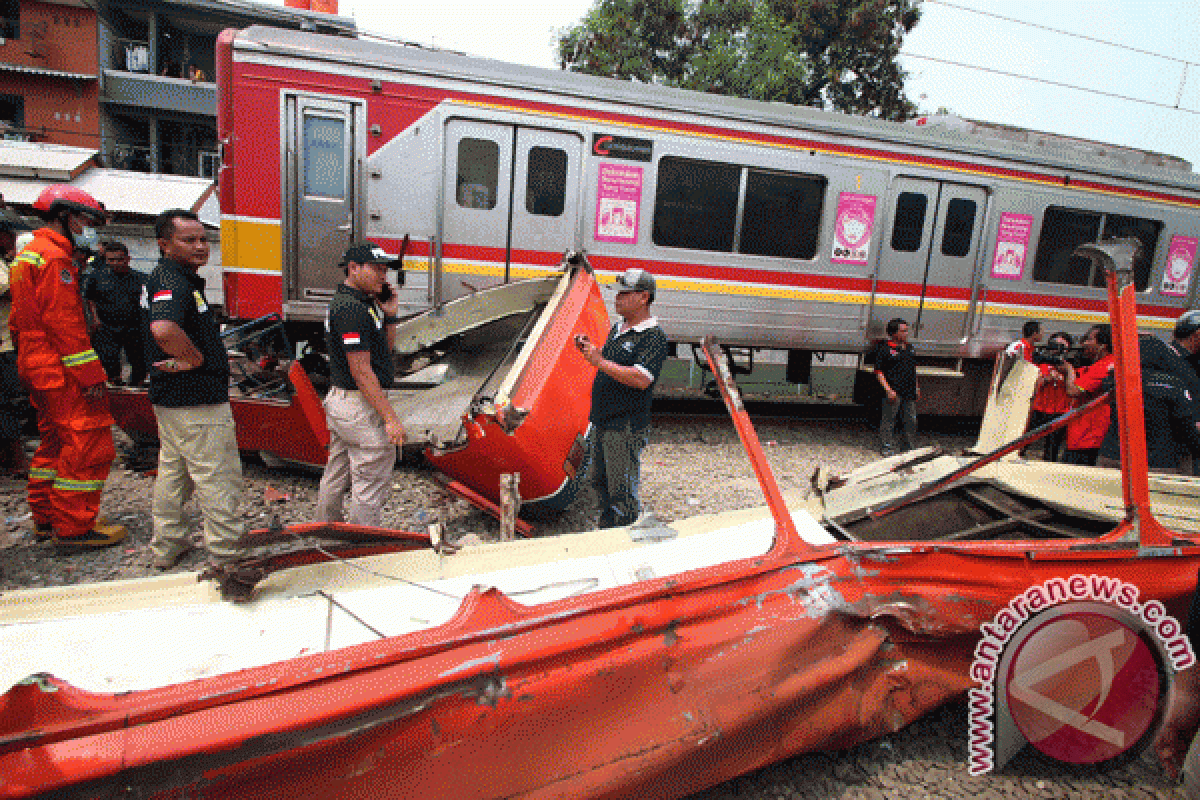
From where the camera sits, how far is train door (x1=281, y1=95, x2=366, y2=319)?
564 cm

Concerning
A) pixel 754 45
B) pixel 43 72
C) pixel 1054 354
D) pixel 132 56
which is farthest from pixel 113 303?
pixel 132 56

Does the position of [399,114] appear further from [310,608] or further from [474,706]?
[474,706]

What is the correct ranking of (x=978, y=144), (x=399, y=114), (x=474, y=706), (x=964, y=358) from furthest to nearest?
(x=964, y=358), (x=978, y=144), (x=399, y=114), (x=474, y=706)

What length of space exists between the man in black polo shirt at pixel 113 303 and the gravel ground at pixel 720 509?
2.95 feet

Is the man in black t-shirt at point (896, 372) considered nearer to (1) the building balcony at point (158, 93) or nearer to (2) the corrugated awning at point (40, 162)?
(2) the corrugated awning at point (40, 162)

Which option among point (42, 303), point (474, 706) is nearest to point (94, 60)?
point (42, 303)

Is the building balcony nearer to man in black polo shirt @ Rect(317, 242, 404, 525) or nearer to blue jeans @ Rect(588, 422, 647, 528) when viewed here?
man in black polo shirt @ Rect(317, 242, 404, 525)

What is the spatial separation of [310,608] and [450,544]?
517 mm

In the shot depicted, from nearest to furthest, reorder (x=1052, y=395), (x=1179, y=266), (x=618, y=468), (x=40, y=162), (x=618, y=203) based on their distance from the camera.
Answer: (x=618, y=468)
(x=1052, y=395)
(x=618, y=203)
(x=1179, y=266)
(x=40, y=162)

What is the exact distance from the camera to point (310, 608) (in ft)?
6.62

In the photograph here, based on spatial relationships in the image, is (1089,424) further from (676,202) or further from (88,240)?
(88,240)

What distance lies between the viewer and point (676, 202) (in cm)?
650

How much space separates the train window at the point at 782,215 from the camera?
6.73 m

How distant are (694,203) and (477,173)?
2146mm
